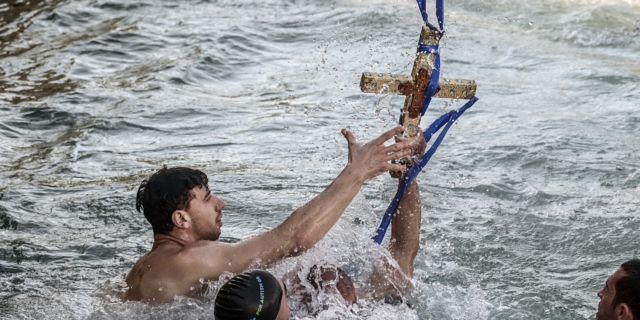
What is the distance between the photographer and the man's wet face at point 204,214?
485 centimetres

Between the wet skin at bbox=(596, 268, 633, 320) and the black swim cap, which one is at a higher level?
the black swim cap

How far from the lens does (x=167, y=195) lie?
4789mm

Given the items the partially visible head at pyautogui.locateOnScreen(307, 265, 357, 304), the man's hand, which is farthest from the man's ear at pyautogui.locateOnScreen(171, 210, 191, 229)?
the man's hand

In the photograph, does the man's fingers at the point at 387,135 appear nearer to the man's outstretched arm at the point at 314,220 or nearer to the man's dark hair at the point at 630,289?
the man's outstretched arm at the point at 314,220

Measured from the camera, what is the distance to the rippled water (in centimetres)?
605

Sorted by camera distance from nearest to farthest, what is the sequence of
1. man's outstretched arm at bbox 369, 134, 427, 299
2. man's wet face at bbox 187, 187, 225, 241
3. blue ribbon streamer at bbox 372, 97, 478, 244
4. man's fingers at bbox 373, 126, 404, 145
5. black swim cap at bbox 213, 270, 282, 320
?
1. black swim cap at bbox 213, 270, 282, 320
2. man's fingers at bbox 373, 126, 404, 145
3. man's wet face at bbox 187, 187, 225, 241
4. blue ribbon streamer at bbox 372, 97, 478, 244
5. man's outstretched arm at bbox 369, 134, 427, 299

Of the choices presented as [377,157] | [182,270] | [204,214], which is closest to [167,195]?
[204,214]

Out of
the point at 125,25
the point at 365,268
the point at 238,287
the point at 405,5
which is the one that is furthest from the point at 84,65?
the point at 238,287

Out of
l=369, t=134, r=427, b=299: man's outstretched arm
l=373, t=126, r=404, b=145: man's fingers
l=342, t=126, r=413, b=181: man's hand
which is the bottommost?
l=369, t=134, r=427, b=299: man's outstretched arm

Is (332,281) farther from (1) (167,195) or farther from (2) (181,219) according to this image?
(1) (167,195)

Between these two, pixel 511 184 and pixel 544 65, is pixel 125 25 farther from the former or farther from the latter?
pixel 511 184

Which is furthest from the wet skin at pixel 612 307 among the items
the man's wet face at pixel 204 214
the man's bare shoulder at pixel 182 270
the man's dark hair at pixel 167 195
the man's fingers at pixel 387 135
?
the man's dark hair at pixel 167 195

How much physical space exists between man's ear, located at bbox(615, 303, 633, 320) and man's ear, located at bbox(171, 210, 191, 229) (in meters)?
2.22

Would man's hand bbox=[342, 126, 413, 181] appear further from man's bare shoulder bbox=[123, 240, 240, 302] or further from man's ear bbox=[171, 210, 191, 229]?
man's ear bbox=[171, 210, 191, 229]
